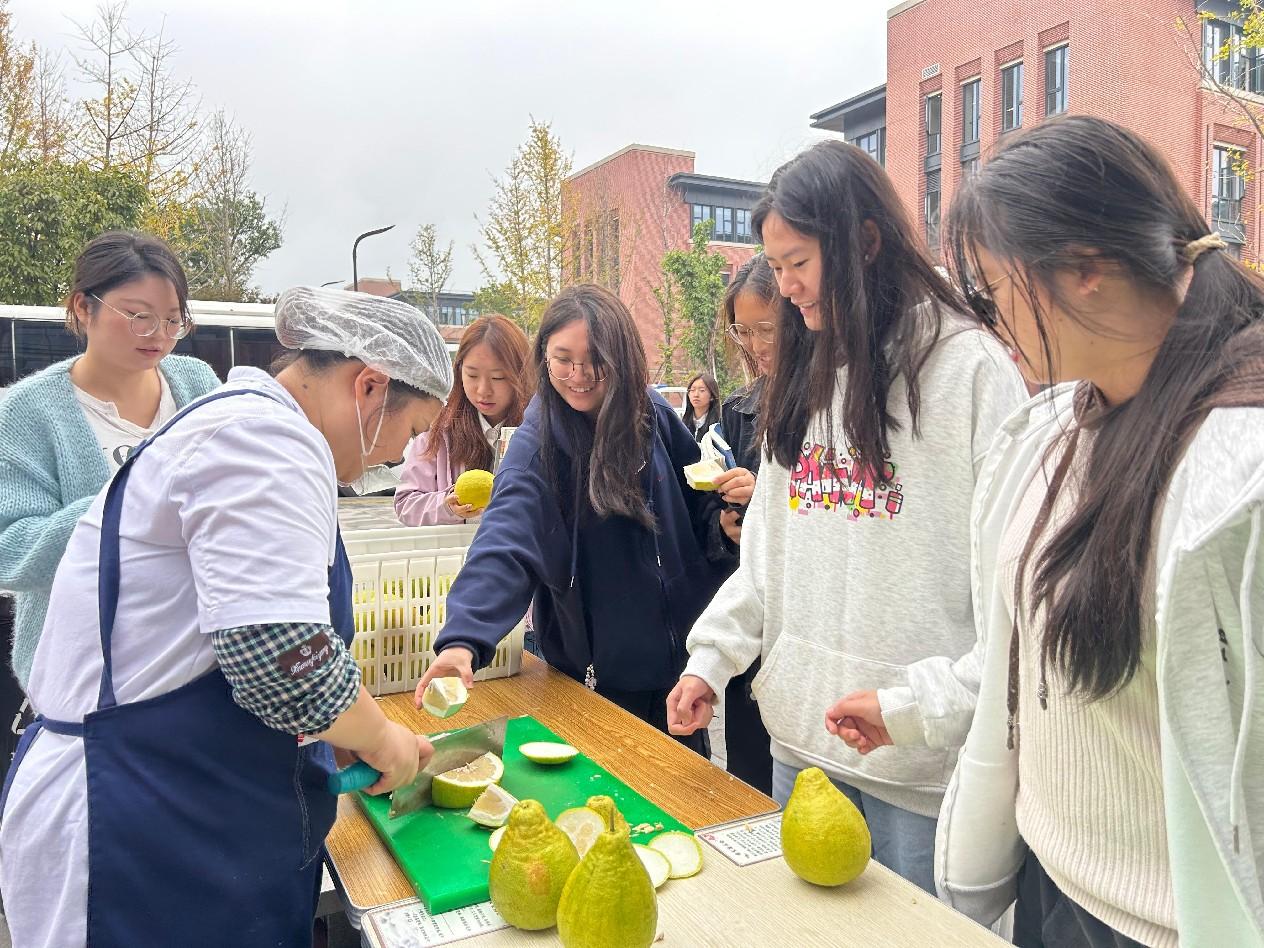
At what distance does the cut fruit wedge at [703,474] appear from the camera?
8.59ft

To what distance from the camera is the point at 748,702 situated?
2.88m

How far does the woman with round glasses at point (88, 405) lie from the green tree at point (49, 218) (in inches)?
347

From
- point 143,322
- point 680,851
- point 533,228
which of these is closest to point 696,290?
point 533,228

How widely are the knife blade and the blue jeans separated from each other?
0.71m

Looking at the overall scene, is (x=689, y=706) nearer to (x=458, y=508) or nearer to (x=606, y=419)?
(x=606, y=419)

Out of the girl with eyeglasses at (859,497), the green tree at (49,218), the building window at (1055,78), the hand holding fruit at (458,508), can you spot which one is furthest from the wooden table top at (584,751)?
the building window at (1055,78)

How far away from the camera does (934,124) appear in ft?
86.3

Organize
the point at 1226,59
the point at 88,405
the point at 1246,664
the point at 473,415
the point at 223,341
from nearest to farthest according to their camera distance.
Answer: the point at 1246,664, the point at 88,405, the point at 473,415, the point at 223,341, the point at 1226,59

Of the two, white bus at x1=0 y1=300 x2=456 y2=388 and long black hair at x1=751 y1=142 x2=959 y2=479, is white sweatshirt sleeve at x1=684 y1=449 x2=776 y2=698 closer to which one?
long black hair at x1=751 y1=142 x2=959 y2=479

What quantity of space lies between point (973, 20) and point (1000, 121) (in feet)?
9.07

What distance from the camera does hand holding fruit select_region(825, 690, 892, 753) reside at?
1.63m

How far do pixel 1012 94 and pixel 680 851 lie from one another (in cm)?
2629

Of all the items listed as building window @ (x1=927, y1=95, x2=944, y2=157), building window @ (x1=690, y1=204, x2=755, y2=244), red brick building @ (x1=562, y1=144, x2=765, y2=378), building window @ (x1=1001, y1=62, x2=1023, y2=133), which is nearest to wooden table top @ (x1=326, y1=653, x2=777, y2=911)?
building window @ (x1=1001, y1=62, x2=1023, y2=133)

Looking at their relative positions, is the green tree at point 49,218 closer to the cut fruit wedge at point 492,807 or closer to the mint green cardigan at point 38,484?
the mint green cardigan at point 38,484
